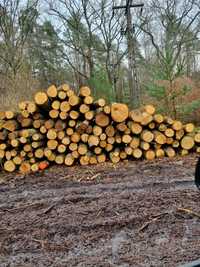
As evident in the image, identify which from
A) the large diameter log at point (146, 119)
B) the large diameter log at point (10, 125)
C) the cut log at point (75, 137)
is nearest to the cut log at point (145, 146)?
the large diameter log at point (146, 119)

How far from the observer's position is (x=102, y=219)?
123 inches

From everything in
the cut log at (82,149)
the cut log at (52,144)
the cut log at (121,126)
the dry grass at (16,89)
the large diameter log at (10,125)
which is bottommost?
the cut log at (82,149)

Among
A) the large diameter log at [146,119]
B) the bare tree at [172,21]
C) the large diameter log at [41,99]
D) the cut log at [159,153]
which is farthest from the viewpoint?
the bare tree at [172,21]

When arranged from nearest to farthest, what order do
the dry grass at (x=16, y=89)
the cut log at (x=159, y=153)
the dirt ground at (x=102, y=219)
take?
the dirt ground at (x=102, y=219)
the cut log at (x=159, y=153)
the dry grass at (x=16, y=89)

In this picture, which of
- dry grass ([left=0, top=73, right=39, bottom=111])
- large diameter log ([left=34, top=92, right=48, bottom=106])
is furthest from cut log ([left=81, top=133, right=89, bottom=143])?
dry grass ([left=0, top=73, right=39, bottom=111])

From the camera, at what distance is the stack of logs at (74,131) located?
5.51 m

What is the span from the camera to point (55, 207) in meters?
3.58

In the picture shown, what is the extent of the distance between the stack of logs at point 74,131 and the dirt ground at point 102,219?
0.67m

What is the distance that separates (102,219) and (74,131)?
2.67 m

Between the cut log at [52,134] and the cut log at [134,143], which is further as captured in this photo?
Answer: the cut log at [134,143]

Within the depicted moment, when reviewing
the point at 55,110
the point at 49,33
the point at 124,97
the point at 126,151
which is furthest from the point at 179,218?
the point at 49,33

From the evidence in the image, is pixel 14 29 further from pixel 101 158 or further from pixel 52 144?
pixel 101 158

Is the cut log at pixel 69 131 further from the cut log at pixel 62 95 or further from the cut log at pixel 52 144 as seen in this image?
the cut log at pixel 62 95

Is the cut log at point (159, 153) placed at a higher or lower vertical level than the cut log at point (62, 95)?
lower
